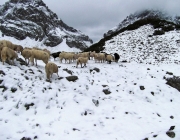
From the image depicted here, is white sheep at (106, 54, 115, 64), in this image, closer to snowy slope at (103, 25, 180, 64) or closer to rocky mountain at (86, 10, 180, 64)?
rocky mountain at (86, 10, 180, 64)

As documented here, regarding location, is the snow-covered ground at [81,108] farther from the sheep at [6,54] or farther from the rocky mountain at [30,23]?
the rocky mountain at [30,23]

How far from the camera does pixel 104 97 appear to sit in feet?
37.5

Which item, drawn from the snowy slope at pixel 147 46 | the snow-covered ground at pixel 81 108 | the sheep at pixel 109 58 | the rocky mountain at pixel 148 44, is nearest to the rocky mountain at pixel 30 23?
the rocky mountain at pixel 148 44

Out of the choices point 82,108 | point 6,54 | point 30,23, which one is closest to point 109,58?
point 6,54

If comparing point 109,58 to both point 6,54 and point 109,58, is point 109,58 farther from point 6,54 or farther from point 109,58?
point 6,54

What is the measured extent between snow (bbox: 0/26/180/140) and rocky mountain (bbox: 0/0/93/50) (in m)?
145

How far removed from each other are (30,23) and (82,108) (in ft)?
551

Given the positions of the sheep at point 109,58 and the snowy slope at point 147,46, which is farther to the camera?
the snowy slope at point 147,46

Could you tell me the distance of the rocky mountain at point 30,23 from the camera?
486ft

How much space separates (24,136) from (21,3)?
660ft

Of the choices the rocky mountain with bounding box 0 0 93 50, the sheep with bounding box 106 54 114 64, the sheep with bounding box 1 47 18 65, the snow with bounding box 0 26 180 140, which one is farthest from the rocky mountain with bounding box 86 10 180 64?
the rocky mountain with bounding box 0 0 93 50

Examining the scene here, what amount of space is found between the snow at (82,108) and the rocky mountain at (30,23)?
476 ft

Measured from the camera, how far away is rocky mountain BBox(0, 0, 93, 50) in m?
148

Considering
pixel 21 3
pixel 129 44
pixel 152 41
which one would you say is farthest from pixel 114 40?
pixel 21 3
